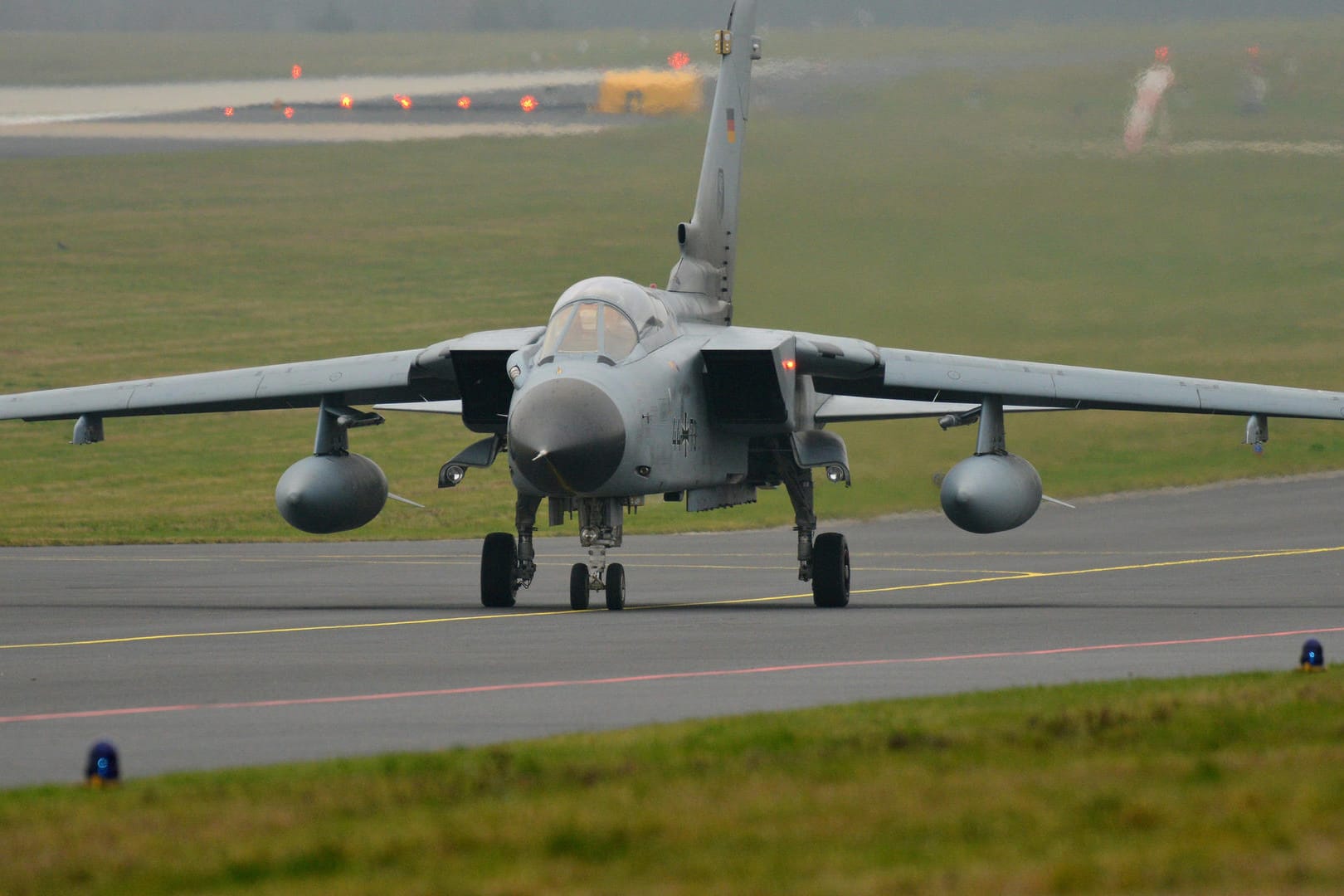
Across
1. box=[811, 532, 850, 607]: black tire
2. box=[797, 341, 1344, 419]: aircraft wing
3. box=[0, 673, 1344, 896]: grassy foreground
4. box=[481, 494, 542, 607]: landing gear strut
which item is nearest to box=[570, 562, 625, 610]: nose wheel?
box=[481, 494, 542, 607]: landing gear strut

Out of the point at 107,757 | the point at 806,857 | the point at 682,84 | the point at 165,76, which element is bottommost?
the point at 806,857

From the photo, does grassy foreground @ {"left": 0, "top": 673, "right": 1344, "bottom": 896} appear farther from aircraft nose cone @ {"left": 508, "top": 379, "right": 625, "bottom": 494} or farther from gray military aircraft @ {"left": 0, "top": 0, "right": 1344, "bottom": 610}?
gray military aircraft @ {"left": 0, "top": 0, "right": 1344, "bottom": 610}

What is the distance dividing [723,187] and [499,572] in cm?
684

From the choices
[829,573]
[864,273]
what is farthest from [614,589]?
[864,273]

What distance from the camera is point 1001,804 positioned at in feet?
28.0

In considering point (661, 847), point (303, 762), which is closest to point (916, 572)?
point (303, 762)

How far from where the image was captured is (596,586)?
21734mm

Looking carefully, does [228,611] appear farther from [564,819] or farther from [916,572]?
[564,819]

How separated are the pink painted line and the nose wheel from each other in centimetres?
623

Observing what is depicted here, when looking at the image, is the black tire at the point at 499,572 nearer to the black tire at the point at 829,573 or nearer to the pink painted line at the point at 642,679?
the black tire at the point at 829,573

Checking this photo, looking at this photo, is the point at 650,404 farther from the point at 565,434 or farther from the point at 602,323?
the point at 565,434

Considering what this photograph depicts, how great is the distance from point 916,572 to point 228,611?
33.0 ft

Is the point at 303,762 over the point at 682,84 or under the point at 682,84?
under

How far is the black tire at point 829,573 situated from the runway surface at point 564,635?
309 mm
